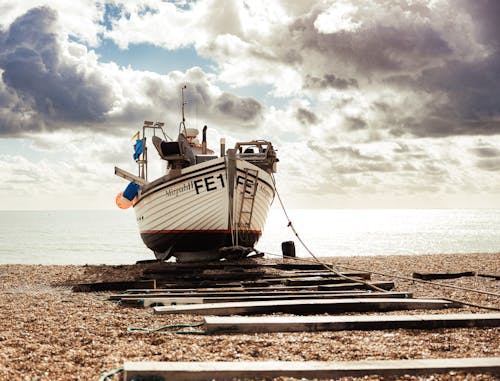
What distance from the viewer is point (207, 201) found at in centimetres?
1784

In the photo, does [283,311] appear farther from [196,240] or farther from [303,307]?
[196,240]

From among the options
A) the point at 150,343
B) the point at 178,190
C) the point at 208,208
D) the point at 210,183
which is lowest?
the point at 150,343

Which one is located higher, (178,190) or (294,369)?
(178,190)

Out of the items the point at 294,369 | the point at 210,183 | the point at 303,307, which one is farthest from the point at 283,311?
the point at 210,183

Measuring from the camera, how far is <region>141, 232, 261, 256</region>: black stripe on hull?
1828 centimetres

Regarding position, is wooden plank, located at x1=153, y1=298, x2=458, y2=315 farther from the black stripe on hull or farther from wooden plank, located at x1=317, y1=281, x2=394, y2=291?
the black stripe on hull

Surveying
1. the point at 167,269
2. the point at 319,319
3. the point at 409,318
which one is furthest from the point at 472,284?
the point at 167,269

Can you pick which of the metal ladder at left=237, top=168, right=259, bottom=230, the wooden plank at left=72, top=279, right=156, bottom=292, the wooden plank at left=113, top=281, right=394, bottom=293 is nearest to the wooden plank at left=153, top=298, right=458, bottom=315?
the wooden plank at left=113, top=281, right=394, bottom=293

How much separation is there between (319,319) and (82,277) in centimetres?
953

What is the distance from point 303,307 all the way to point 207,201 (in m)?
10.6

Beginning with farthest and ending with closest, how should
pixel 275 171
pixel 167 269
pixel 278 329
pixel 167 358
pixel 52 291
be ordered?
1. pixel 275 171
2. pixel 167 269
3. pixel 52 291
4. pixel 278 329
5. pixel 167 358

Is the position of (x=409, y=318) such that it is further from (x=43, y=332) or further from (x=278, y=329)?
(x=43, y=332)

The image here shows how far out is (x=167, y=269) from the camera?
13828 mm

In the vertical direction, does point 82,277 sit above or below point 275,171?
below
